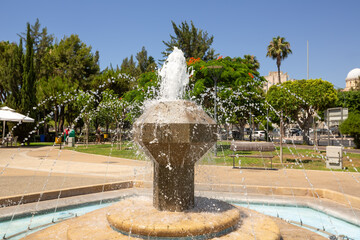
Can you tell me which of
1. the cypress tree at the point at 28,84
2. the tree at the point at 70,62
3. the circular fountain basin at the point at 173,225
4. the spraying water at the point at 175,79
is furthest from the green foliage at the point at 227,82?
the tree at the point at 70,62

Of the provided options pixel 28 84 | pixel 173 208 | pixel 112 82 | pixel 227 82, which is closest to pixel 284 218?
pixel 173 208

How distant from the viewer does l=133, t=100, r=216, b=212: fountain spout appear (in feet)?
11.3

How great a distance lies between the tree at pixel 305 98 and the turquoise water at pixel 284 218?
1013 inches

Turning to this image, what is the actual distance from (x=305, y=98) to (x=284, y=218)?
93.6 feet

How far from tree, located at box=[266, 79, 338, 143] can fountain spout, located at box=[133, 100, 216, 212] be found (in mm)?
27960

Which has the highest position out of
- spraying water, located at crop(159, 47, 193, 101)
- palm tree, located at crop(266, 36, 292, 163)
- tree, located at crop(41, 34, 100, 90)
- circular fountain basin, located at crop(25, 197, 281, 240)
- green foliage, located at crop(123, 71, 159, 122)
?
palm tree, located at crop(266, 36, 292, 163)

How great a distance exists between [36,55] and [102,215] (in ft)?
142

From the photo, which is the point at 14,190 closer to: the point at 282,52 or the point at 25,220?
the point at 25,220

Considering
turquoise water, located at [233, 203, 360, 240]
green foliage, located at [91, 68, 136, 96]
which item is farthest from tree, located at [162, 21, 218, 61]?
turquoise water, located at [233, 203, 360, 240]

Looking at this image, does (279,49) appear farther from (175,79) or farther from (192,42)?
(175,79)

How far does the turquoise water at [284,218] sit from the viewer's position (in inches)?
167

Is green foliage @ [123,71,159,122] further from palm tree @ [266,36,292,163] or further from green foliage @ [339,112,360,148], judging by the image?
palm tree @ [266,36,292,163]

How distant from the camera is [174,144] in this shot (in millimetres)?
3477

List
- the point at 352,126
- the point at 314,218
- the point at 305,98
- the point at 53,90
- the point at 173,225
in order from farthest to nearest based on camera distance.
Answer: the point at 53,90
the point at 305,98
the point at 352,126
the point at 314,218
the point at 173,225
